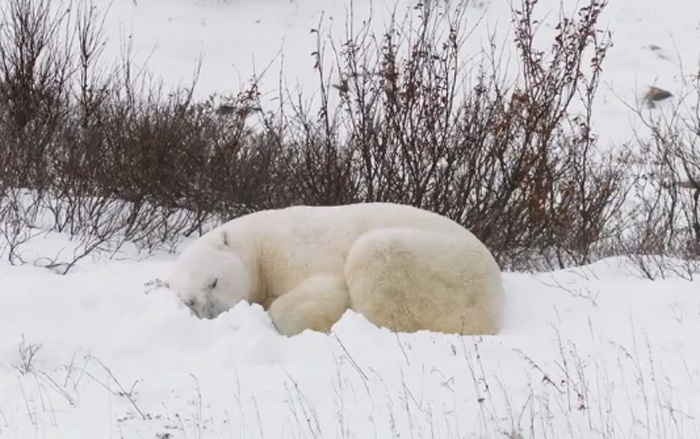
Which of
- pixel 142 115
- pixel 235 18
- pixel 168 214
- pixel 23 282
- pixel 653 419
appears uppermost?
pixel 235 18

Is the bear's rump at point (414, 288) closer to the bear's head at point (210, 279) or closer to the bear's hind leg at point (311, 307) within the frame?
the bear's hind leg at point (311, 307)

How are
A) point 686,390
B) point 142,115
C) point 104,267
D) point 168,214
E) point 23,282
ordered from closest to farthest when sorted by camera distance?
point 686,390
point 23,282
point 104,267
point 168,214
point 142,115

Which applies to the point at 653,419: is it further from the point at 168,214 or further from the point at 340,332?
the point at 168,214

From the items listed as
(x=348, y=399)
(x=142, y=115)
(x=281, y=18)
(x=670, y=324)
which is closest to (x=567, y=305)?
(x=670, y=324)

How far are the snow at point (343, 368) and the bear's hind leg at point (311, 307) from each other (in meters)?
0.14

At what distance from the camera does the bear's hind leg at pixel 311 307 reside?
15.4 ft

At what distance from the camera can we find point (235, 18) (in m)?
24.1

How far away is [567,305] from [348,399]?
2115mm

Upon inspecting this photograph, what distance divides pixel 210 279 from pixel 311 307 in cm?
62

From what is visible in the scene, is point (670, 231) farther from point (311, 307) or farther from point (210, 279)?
point (210, 279)

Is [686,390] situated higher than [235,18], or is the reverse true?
[235,18]

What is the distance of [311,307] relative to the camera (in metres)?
4.76

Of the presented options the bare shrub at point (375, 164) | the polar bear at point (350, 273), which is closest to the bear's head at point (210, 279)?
the polar bear at point (350, 273)

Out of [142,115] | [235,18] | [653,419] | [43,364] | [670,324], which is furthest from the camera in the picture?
[235,18]
